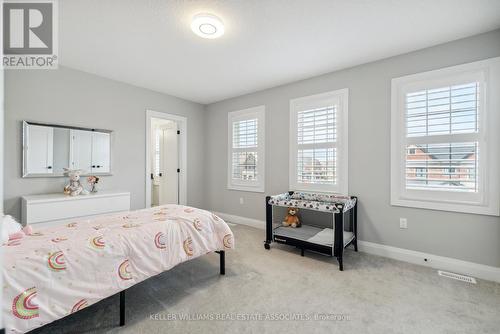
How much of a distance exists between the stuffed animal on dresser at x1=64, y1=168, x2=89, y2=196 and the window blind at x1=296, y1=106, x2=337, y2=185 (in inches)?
121

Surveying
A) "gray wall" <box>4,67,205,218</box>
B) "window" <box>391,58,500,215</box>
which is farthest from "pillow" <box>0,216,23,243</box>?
"window" <box>391,58,500,215</box>

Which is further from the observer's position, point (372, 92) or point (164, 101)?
point (164, 101)

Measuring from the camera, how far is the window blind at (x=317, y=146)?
3.32m

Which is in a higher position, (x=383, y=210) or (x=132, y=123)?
(x=132, y=123)

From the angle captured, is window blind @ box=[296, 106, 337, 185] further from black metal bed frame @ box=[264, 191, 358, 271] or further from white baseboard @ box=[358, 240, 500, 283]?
white baseboard @ box=[358, 240, 500, 283]

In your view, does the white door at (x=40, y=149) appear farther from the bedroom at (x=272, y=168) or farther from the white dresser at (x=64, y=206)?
the white dresser at (x=64, y=206)

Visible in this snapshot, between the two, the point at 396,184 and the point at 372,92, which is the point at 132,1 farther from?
the point at 396,184

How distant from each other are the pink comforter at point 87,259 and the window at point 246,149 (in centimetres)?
198

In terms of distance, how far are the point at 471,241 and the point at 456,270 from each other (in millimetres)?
348

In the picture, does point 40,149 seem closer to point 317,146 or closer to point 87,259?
point 87,259

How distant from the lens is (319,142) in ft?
11.2

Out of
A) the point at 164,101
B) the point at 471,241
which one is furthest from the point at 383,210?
the point at 164,101

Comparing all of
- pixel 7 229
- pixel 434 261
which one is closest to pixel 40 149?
pixel 7 229

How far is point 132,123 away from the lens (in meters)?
3.81
